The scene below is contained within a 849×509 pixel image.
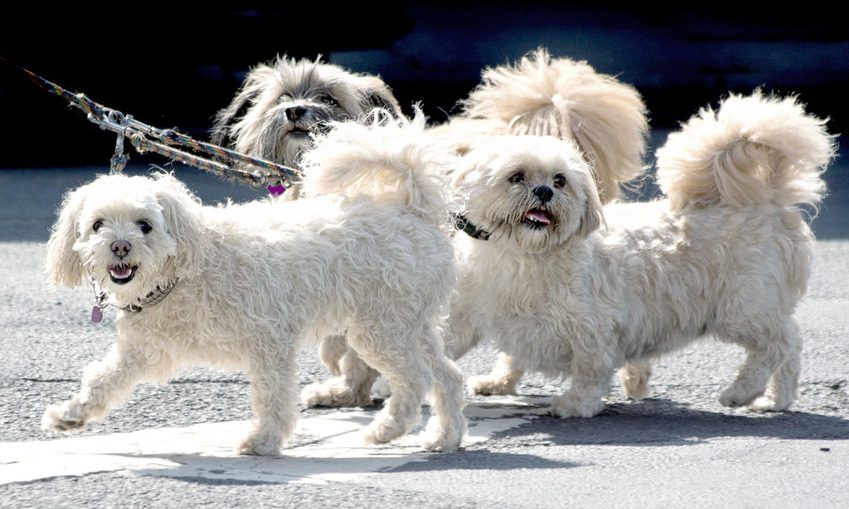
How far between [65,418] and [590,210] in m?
2.35

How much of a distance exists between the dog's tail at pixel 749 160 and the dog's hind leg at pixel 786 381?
66 centimetres

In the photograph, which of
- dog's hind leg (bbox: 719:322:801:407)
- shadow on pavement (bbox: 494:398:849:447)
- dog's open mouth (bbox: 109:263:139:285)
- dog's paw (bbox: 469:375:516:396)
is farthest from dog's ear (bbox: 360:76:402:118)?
dog's open mouth (bbox: 109:263:139:285)

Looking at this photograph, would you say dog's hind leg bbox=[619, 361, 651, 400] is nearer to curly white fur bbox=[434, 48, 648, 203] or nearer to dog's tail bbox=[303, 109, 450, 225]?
curly white fur bbox=[434, 48, 648, 203]

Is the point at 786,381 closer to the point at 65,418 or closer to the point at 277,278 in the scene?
the point at 277,278

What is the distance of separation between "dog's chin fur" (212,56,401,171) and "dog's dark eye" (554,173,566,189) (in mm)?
1176

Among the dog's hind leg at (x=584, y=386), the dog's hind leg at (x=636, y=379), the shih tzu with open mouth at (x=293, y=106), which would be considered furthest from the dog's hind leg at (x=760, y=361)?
the shih tzu with open mouth at (x=293, y=106)

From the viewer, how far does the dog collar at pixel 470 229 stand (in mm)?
6535

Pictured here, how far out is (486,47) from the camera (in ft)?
55.5

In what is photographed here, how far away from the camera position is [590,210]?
635cm

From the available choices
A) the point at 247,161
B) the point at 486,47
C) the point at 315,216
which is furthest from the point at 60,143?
the point at 315,216

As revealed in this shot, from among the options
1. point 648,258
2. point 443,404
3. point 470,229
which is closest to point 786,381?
point 648,258

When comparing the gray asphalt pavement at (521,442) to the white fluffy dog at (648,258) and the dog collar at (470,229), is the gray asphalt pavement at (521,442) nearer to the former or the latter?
the white fluffy dog at (648,258)

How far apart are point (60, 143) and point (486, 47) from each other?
15.9 ft

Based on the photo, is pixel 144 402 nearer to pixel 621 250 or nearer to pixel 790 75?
pixel 621 250
